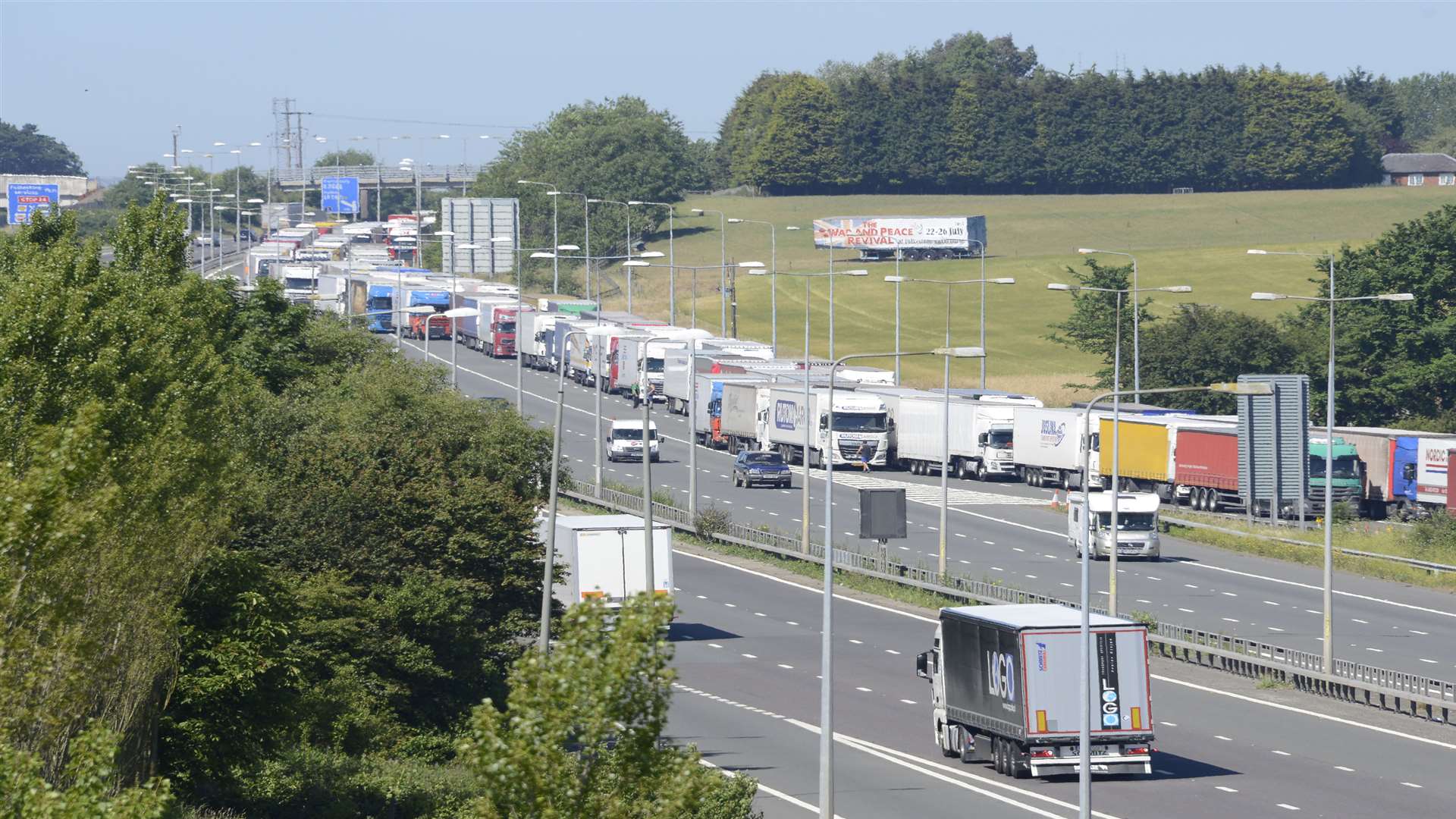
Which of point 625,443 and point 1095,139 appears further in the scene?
point 1095,139

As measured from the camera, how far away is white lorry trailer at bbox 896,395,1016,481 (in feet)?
256

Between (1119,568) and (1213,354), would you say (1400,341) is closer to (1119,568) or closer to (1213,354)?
(1213,354)

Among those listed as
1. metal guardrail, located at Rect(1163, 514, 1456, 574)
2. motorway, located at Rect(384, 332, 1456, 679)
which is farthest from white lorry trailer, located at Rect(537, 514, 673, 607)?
metal guardrail, located at Rect(1163, 514, 1456, 574)

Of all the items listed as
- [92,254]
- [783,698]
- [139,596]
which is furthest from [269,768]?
[783,698]

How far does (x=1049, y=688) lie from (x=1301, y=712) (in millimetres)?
9767

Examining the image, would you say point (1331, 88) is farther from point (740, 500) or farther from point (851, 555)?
point (851, 555)

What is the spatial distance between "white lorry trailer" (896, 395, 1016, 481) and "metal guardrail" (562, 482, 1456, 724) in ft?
65.3

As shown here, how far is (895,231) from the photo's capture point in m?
149

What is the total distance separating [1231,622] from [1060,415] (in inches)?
1040

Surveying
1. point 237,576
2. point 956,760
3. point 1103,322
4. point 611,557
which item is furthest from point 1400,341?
point 237,576

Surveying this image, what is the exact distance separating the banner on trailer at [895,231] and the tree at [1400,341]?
195 ft

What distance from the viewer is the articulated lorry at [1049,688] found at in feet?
101

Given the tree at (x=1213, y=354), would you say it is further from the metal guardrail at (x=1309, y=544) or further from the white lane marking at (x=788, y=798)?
the white lane marking at (x=788, y=798)

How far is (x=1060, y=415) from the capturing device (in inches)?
2911
